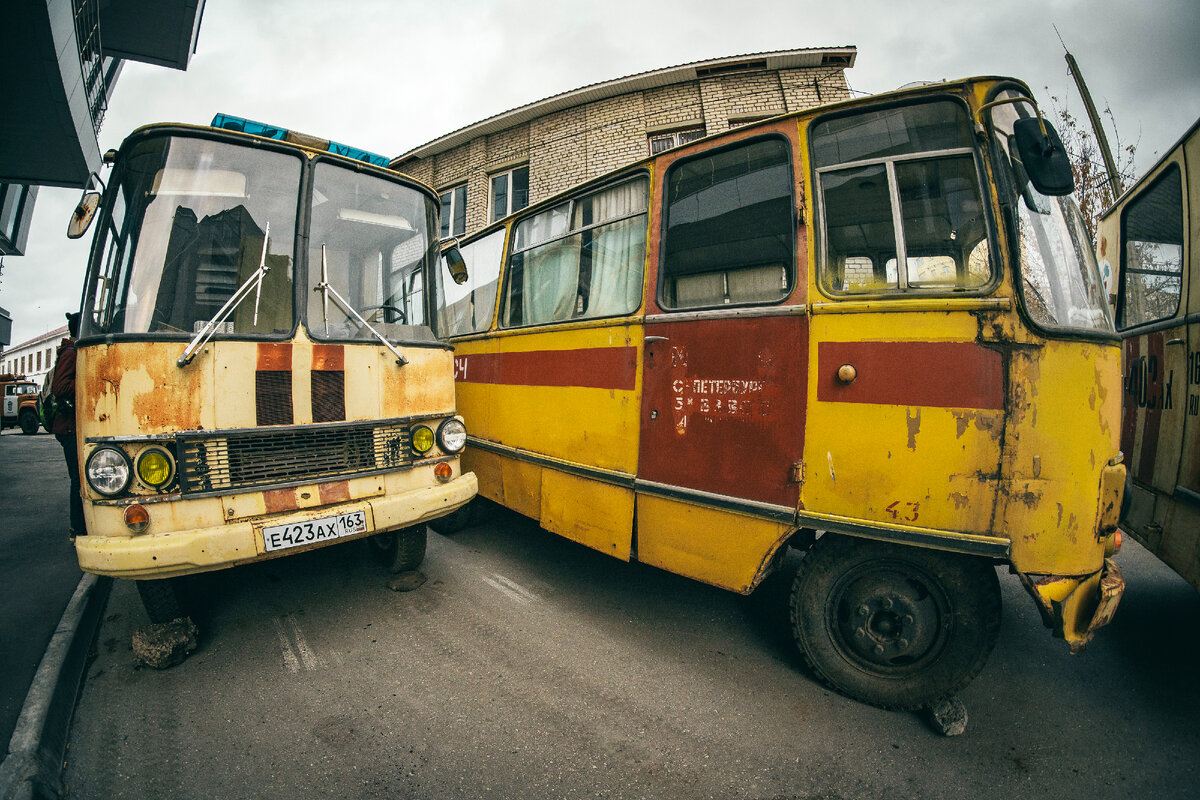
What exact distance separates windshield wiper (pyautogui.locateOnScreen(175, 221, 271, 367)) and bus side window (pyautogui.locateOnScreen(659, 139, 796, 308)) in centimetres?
233

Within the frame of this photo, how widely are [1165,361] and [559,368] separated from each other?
410 centimetres

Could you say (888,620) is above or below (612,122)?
below

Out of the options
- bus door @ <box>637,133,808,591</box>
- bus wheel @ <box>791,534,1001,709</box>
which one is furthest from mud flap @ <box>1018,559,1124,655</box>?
bus door @ <box>637,133,808,591</box>

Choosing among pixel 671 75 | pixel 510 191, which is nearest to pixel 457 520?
pixel 510 191

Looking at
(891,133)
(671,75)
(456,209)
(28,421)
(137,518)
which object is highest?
(671,75)

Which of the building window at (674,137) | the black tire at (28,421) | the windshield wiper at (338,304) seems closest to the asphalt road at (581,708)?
the windshield wiper at (338,304)

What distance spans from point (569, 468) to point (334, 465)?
1497 millimetres

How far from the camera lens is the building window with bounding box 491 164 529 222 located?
41.3 ft

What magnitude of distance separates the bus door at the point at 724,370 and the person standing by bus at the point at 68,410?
403cm

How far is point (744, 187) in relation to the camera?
283cm

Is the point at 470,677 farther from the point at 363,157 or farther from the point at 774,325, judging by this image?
the point at 363,157

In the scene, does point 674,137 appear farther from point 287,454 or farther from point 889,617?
point 889,617

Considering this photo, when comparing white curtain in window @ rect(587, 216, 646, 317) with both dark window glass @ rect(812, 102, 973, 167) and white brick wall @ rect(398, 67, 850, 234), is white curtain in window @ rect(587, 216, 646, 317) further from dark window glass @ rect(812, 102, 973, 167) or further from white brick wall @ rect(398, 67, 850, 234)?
white brick wall @ rect(398, 67, 850, 234)

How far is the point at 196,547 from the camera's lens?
246 centimetres
